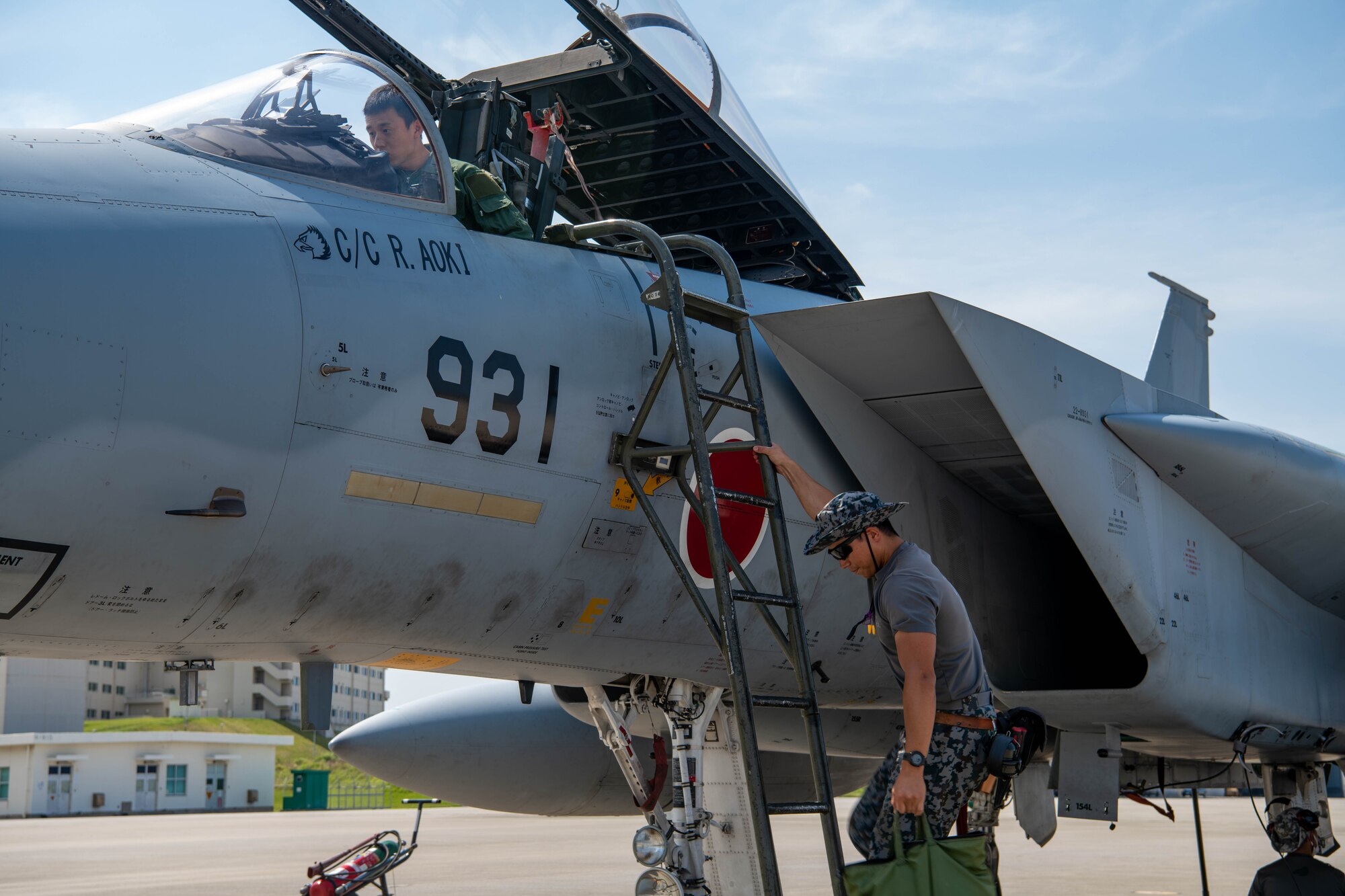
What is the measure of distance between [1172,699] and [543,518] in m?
3.30

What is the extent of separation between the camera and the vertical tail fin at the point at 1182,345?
11180mm

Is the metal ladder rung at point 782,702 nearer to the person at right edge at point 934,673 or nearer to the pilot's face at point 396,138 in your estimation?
the person at right edge at point 934,673

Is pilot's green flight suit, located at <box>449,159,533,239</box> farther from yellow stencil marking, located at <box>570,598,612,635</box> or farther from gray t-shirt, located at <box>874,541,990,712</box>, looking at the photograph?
gray t-shirt, located at <box>874,541,990,712</box>

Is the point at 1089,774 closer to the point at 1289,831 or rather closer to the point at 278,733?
the point at 1289,831

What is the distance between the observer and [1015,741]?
13.8 ft

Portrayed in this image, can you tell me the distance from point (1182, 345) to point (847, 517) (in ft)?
28.3

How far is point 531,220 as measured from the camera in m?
5.12

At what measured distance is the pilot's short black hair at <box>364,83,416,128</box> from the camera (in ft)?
14.2

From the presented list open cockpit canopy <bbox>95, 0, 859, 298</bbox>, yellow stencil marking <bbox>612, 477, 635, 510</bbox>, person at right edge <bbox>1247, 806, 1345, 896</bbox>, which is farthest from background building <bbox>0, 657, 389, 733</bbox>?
yellow stencil marking <bbox>612, 477, 635, 510</bbox>

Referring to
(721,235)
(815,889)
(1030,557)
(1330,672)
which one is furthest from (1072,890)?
(721,235)

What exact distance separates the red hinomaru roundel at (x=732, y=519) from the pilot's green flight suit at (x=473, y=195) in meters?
1.21

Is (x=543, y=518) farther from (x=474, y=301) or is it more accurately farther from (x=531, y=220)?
(x=531, y=220)

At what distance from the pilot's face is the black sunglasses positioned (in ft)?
6.64

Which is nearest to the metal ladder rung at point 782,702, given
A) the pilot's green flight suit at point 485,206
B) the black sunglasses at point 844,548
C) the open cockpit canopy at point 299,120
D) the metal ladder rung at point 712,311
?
the black sunglasses at point 844,548
